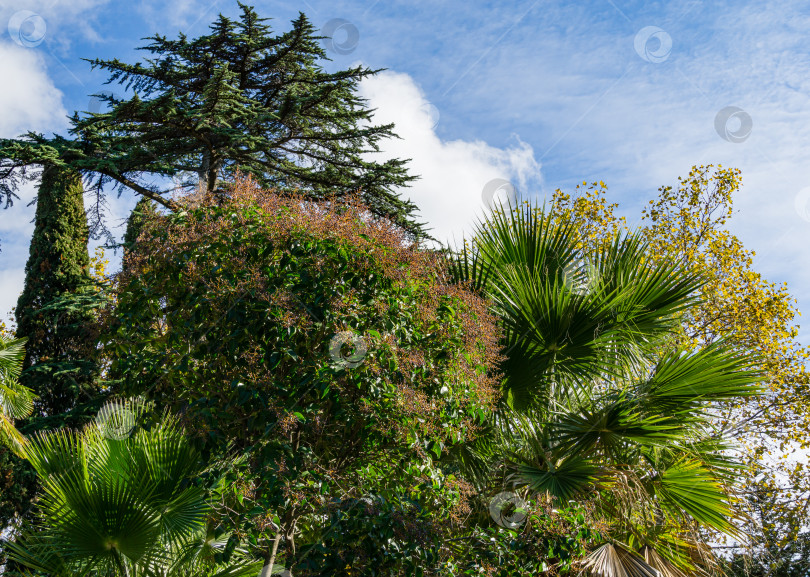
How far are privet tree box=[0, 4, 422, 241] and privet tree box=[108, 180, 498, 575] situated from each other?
716cm

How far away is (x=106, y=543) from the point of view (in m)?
4.75

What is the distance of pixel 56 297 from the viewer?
523 inches

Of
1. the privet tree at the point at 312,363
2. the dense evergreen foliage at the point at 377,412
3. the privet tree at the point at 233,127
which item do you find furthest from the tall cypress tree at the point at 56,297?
the privet tree at the point at 312,363

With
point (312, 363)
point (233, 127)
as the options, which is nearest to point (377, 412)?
point (312, 363)

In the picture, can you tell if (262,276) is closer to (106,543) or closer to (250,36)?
(106,543)

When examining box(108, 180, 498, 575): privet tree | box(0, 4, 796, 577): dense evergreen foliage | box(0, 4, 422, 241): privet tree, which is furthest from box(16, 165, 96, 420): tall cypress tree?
box(108, 180, 498, 575): privet tree

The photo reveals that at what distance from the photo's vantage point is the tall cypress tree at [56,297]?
507 inches

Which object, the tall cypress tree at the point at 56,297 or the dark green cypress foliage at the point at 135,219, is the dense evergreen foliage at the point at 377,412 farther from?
the dark green cypress foliage at the point at 135,219

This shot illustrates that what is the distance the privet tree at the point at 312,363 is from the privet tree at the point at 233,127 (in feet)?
23.5

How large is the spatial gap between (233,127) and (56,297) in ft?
16.8

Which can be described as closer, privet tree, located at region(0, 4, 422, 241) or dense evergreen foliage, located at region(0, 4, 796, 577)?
dense evergreen foliage, located at region(0, 4, 796, 577)

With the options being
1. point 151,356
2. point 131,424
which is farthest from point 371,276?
point 131,424

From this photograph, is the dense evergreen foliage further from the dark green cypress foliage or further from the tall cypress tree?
the dark green cypress foliage

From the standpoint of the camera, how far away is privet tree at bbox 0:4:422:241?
42.7 ft
